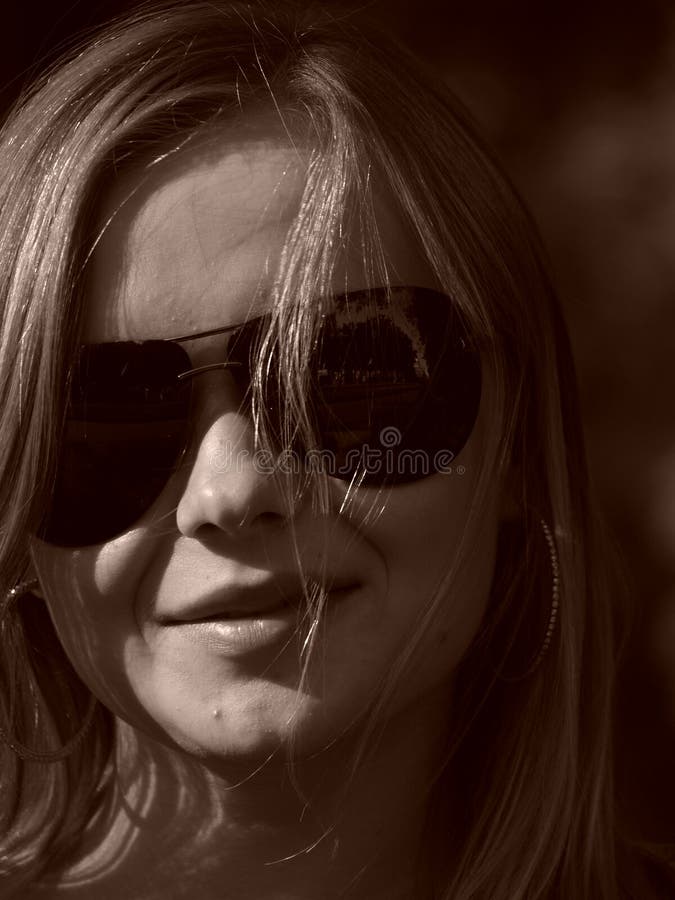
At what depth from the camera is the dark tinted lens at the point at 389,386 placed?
121cm

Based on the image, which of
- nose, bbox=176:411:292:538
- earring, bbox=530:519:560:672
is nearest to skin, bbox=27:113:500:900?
nose, bbox=176:411:292:538

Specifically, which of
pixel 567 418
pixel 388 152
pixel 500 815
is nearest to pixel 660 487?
pixel 567 418

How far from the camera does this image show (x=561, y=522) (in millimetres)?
1443

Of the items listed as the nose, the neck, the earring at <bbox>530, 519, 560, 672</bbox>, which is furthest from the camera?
the earring at <bbox>530, 519, 560, 672</bbox>

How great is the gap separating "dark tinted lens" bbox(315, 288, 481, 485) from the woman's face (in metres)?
0.03

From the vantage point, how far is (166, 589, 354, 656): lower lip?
1.21m

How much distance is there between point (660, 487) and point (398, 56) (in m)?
1.42

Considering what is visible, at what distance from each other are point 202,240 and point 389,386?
10.0 inches

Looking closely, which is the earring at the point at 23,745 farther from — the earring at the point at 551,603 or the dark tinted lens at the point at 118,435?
the earring at the point at 551,603

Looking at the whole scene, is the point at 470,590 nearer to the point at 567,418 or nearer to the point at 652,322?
the point at 567,418

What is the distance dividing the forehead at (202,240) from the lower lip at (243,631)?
31 cm

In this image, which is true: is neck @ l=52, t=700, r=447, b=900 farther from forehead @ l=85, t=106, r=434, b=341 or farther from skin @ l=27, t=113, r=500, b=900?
forehead @ l=85, t=106, r=434, b=341

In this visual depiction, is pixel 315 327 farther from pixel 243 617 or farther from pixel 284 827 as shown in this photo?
pixel 284 827

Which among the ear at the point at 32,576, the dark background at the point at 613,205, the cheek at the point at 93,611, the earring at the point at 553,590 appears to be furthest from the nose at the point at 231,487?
the dark background at the point at 613,205
